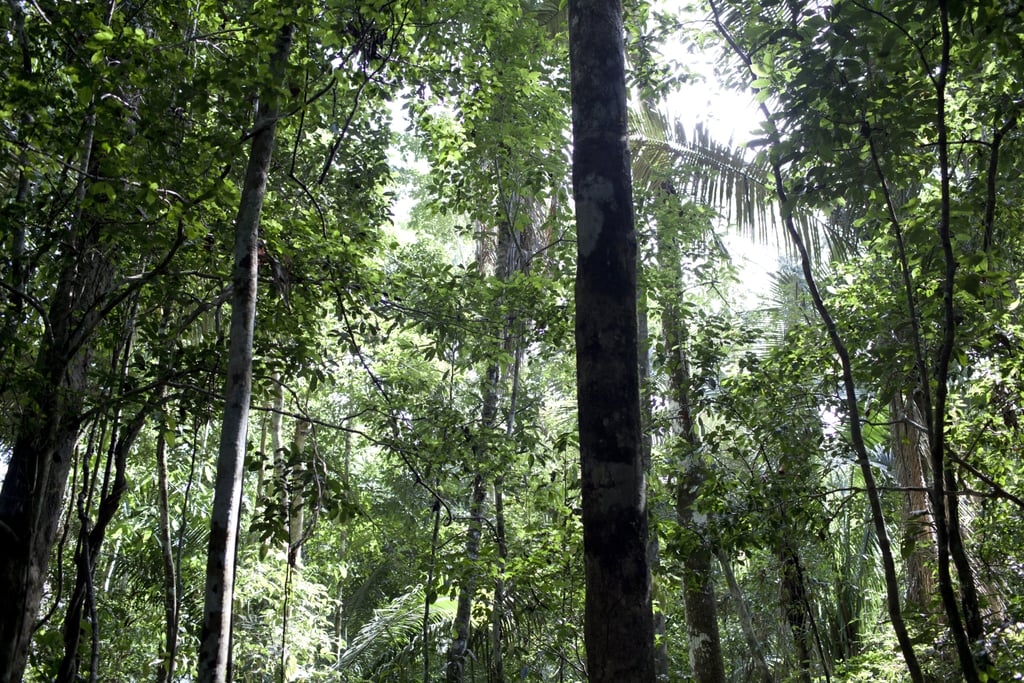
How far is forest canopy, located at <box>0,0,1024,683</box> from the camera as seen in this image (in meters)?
3.04

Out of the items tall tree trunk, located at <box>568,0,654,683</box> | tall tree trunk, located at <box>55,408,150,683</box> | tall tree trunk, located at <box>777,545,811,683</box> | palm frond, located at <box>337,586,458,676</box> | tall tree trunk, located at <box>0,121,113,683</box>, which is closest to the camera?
tall tree trunk, located at <box>568,0,654,683</box>

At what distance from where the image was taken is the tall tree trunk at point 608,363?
2320mm

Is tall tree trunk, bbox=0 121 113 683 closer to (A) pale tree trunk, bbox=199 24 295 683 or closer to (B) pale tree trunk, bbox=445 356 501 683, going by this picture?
(A) pale tree trunk, bbox=199 24 295 683

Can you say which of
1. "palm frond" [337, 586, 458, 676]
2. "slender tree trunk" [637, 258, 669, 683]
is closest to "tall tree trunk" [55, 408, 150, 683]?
"slender tree trunk" [637, 258, 669, 683]

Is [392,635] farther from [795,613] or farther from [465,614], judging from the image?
[795,613]

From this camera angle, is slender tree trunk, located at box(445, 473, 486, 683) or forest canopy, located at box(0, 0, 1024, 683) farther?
slender tree trunk, located at box(445, 473, 486, 683)

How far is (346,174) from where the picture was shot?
679 centimetres

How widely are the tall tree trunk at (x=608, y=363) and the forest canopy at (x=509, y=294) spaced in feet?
0.04

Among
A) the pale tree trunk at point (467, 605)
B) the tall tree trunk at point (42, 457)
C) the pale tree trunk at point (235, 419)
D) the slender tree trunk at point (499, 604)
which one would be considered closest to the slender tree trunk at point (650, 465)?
the slender tree trunk at point (499, 604)

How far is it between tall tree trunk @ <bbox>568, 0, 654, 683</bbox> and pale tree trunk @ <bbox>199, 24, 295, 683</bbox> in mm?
1563

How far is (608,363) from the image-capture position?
256cm

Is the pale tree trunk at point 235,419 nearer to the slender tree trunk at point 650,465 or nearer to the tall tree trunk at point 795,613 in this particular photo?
the slender tree trunk at point 650,465

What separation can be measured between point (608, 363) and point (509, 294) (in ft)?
11.9

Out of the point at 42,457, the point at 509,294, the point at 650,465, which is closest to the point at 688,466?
the point at 650,465
